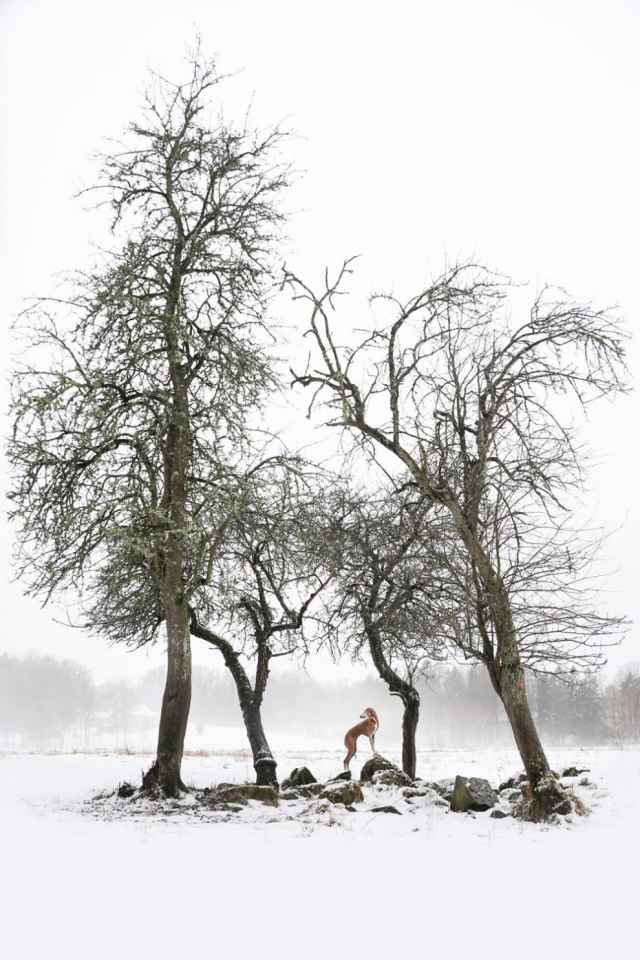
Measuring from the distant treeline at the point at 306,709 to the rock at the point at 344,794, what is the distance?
3653cm

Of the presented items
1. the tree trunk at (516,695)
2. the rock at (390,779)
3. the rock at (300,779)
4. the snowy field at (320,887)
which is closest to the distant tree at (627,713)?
the rock at (300,779)

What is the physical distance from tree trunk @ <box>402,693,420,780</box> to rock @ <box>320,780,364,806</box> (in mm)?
4714

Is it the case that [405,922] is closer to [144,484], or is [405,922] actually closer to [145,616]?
[144,484]

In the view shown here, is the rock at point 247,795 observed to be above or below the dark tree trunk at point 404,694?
below

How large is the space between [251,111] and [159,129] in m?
1.85

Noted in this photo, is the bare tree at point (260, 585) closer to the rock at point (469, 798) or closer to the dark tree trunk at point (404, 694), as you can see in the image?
the dark tree trunk at point (404, 694)

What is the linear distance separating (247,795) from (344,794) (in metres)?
1.43

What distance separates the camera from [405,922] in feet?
15.7

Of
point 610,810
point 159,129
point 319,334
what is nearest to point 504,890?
point 610,810

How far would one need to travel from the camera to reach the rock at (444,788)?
1031 cm

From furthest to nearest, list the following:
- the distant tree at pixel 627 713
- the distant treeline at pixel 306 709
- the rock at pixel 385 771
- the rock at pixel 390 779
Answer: the distant treeline at pixel 306 709 → the distant tree at pixel 627 713 → the rock at pixel 385 771 → the rock at pixel 390 779

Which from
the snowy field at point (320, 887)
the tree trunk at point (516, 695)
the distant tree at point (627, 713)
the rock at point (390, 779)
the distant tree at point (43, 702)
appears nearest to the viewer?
the snowy field at point (320, 887)

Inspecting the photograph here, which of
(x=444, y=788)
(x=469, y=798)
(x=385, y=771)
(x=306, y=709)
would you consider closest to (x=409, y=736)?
(x=385, y=771)

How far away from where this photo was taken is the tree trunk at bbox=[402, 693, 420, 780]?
48.9ft
